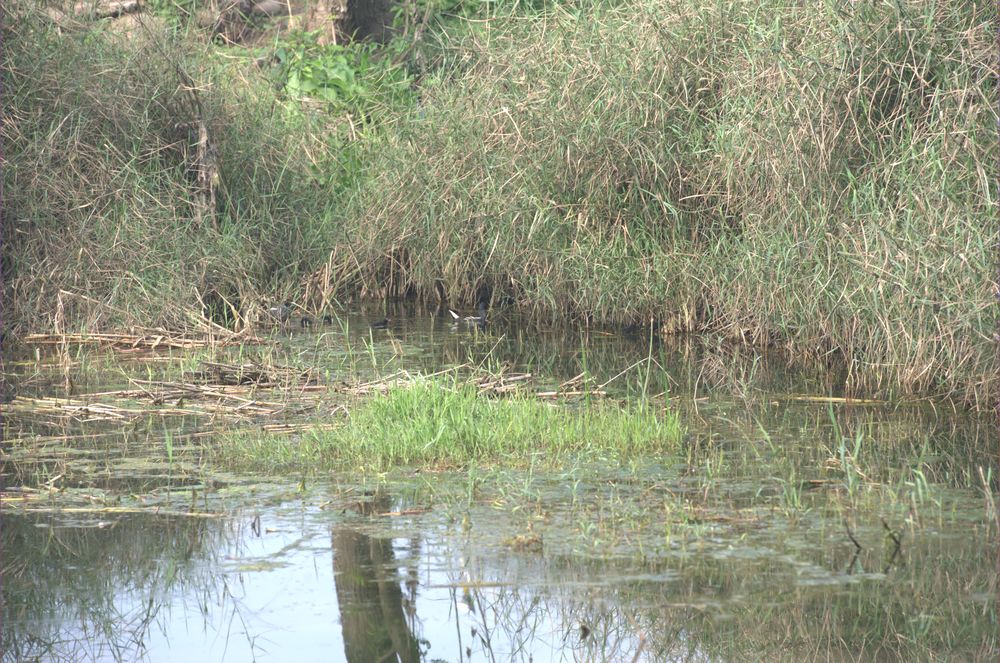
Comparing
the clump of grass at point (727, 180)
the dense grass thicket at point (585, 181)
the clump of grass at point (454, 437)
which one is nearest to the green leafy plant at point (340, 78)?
the dense grass thicket at point (585, 181)

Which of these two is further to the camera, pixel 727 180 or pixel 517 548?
pixel 727 180

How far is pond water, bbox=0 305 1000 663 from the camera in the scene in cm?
427

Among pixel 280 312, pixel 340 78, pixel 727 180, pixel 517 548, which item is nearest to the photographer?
pixel 517 548

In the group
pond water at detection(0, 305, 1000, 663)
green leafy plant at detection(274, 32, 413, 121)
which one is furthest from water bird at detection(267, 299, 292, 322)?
pond water at detection(0, 305, 1000, 663)

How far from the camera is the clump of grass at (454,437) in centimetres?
615

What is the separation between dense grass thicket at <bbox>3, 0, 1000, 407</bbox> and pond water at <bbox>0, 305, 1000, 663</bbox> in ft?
3.97

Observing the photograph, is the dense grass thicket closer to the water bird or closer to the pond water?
the water bird

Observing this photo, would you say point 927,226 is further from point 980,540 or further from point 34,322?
point 34,322

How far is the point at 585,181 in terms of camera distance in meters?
10.3

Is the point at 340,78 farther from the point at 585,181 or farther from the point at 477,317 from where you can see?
the point at 585,181

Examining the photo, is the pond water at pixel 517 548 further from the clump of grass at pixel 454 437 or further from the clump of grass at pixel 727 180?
the clump of grass at pixel 727 180

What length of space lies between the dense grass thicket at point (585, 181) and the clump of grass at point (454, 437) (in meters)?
1.96

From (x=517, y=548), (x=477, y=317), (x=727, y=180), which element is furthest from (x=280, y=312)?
(x=517, y=548)

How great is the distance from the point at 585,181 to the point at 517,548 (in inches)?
226
